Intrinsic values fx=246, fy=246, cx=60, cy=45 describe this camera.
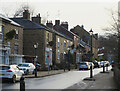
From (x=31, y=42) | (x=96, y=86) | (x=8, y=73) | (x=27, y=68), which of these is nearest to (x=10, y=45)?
(x=27, y=68)

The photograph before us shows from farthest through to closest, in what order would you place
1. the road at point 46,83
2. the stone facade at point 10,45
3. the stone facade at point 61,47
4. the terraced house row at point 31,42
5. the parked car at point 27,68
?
1. the stone facade at point 61,47
2. the terraced house row at point 31,42
3. the stone facade at point 10,45
4. the parked car at point 27,68
5. the road at point 46,83

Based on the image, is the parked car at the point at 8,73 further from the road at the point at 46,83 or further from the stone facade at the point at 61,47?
the stone facade at the point at 61,47

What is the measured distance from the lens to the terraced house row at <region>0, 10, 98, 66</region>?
103 ft

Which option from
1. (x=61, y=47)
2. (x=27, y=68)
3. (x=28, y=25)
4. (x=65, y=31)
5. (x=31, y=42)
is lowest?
(x=27, y=68)

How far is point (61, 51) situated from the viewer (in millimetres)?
51844

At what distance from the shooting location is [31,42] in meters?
42.9

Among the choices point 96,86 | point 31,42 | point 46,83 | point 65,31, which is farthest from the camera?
point 65,31

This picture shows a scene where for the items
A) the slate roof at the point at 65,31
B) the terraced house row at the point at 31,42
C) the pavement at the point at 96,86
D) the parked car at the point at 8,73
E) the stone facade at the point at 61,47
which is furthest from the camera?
the slate roof at the point at 65,31

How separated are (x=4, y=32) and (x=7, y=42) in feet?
4.80

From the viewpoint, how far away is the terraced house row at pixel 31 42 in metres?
31.3

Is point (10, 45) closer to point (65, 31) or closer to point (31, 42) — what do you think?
point (31, 42)

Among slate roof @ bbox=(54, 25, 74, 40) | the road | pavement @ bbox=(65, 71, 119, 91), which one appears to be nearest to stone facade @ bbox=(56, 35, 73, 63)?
slate roof @ bbox=(54, 25, 74, 40)

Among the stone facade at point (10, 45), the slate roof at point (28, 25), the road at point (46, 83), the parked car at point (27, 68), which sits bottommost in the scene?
the road at point (46, 83)

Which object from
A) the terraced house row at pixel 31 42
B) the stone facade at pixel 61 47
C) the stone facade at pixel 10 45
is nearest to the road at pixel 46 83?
the terraced house row at pixel 31 42
